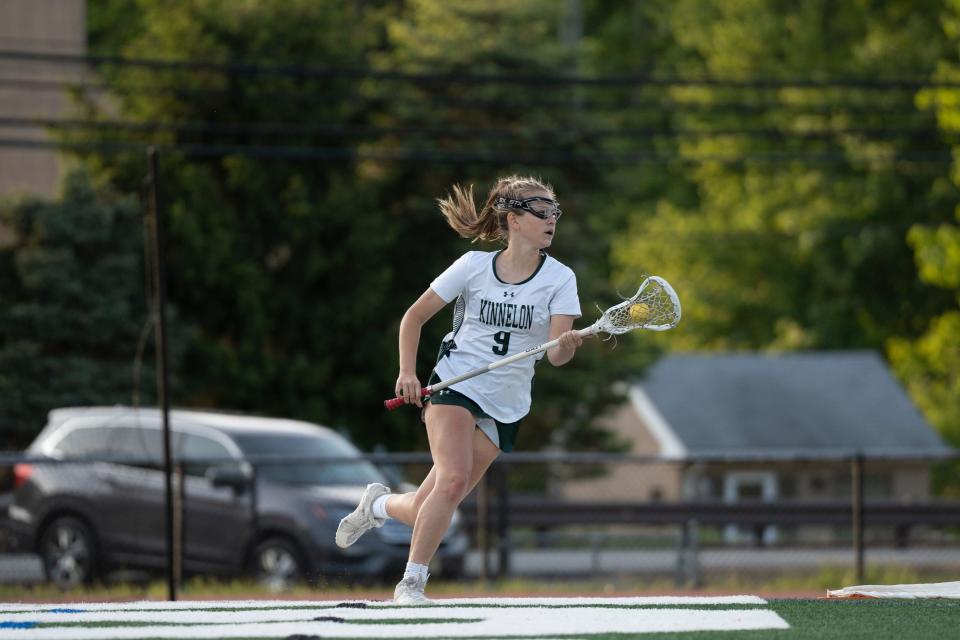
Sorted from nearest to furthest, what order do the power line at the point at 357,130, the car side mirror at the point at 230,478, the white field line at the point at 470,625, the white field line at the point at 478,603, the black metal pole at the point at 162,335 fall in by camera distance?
the white field line at the point at 470,625 → the white field line at the point at 478,603 → the black metal pole at the point at 162,335 → the car side mirror at the point at 230,478 → the power line at the point at 357,130

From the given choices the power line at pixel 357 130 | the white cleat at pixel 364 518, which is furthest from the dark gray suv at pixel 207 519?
the power line at pixel 357 130

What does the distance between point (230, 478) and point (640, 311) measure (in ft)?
26.8

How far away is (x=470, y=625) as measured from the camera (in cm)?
633

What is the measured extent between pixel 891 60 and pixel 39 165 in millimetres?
20546

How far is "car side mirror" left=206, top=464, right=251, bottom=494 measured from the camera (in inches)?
585

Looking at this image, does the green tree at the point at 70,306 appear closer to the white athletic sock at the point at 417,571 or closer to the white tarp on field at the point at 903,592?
the white athletic sock at the point at 417,571

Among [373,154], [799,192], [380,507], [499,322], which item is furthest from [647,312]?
[799,192]

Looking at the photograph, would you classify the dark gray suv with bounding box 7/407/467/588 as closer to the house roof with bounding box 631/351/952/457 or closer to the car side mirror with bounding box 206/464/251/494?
the car side mirror with bounding box 206/464/251/494

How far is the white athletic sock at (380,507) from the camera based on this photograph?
8008mm

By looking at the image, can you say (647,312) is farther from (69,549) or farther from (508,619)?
(69,549)

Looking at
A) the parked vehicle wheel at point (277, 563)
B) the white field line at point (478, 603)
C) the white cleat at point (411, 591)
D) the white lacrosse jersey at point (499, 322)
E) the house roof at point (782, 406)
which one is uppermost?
the white lacrosse jersey at point (499, 322)

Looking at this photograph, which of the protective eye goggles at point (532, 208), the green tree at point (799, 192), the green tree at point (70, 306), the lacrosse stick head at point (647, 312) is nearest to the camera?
the lacrosse stick head at point (647, 312)

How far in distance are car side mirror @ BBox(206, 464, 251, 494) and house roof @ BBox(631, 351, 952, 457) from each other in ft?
78.3

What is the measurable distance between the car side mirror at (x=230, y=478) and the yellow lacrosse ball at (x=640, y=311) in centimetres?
810
